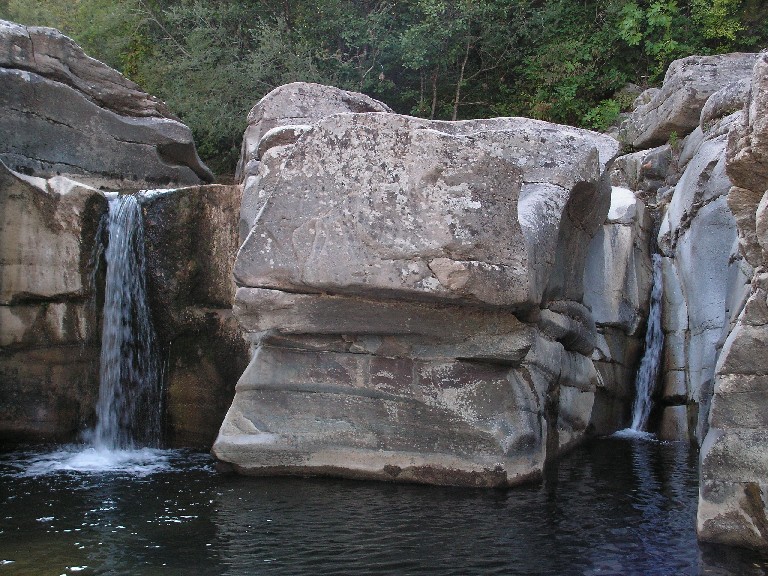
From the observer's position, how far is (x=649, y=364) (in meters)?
9.85

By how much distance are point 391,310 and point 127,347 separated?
3.46 metres

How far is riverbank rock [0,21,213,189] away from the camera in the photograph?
34.7 feet

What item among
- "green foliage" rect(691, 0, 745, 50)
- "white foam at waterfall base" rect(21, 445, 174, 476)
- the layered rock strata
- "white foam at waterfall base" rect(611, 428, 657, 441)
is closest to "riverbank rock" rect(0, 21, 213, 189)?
"white foam at waterfall base" rect(21, 445, 174, 476)

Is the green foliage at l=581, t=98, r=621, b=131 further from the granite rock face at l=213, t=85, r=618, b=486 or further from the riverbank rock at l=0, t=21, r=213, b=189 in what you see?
the granite rock face at l=213, t=85, r=618, b=486

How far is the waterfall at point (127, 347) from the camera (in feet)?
27.7

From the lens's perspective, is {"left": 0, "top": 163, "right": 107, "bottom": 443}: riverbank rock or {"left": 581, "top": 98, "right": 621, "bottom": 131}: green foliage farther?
{"left": 581, "top": 98, "right": 621, "bottom": 131}: green foliage

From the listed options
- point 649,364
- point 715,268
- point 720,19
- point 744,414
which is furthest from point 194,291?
point 720,19

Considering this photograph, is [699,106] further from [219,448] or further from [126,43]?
[126,43]

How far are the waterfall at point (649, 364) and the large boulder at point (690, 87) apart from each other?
2542mm

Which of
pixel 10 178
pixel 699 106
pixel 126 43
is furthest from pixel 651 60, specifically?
pixel 10 178

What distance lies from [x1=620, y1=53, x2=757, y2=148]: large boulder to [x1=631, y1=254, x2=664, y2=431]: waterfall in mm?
2542

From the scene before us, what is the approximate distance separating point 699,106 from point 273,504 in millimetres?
8342

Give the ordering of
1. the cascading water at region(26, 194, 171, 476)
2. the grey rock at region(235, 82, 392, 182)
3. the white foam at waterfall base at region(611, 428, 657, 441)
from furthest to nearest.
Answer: the grey rock at region(235, 82, 392, 182) → the white foam at waterfall base at region(611, 428, 657, 441) → the cascading water at region(26, 194, 171, 476)

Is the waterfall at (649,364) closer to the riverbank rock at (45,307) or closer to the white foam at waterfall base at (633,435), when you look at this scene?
the white foam at waterfall base at (633,435)
